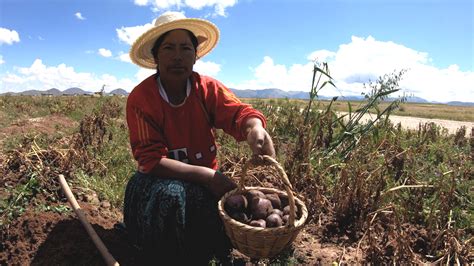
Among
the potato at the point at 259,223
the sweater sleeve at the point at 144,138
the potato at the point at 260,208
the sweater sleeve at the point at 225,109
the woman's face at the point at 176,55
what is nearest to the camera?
the potato at the point at 259,223

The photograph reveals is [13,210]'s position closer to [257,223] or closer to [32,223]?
[32,223]

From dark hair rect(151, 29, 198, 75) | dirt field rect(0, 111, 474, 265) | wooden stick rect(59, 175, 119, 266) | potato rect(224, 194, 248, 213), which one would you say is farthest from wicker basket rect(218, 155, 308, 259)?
dark hair rect(151, 29, 198, 75)

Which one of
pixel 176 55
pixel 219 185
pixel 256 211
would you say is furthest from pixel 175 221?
pixel 176 55

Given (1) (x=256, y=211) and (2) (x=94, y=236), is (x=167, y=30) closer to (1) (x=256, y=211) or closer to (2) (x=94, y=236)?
(1) (x=256, y=211)

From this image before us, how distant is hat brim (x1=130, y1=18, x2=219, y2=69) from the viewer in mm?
2350

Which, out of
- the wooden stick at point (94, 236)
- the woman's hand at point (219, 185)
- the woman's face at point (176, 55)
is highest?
the woman's face at point (176, 55)

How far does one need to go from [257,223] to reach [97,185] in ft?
5.97

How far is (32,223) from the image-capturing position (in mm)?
2531

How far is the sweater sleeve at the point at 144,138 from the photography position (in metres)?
2.21

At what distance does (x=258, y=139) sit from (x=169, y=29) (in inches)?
34.1

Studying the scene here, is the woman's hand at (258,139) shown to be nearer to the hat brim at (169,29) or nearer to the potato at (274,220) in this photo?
the potato at (274,220)

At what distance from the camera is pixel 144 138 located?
7.43ft

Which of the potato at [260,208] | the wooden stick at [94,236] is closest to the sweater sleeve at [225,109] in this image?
the potato at [260,208]

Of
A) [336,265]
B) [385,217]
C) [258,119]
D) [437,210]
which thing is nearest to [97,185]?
[258,119]
